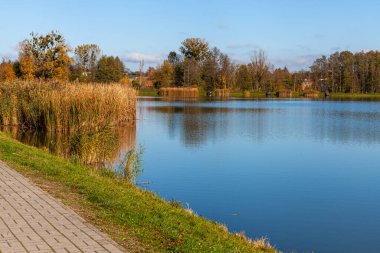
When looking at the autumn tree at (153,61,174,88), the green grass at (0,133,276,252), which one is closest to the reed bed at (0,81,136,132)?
the green grass at (0,133,276,252)

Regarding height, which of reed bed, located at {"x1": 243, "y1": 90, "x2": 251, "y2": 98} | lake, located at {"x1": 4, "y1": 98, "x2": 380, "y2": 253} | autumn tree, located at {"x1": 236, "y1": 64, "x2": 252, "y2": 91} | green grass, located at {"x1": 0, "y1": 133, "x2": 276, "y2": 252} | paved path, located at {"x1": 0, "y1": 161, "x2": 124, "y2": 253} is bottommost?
lake, located at {"x1": 4, "y1": 98, "x2": 380, "y2": 253}

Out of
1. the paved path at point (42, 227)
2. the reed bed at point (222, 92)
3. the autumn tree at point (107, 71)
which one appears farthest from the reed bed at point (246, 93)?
the paved path at point (42, 227)

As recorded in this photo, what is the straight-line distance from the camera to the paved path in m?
4.86

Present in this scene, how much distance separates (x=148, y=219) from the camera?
629 cm

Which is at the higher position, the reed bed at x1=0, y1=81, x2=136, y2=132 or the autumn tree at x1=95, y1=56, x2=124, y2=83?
the autumn tree at x1=95, y1=56, x2=124, y2=83

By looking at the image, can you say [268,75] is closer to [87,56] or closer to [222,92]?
[222,92]

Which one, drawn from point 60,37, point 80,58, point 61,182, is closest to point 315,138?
point 61,182

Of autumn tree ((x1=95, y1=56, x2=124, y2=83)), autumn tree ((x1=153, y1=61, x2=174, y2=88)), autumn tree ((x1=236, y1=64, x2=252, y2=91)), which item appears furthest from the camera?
autumn tree ((x1=236, y1=64, x2=252, y2=91))

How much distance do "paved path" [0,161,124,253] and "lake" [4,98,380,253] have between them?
135 inches

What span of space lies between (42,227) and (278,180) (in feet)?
26.7

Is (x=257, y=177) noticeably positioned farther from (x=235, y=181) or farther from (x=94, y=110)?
Answer: (x=94, y=110)

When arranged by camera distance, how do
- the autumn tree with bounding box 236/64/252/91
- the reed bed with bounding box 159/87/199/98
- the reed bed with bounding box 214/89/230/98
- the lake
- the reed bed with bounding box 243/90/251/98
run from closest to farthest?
the lake, the reed bed with bounding box 159/87/199/98, the reed bed with bounding box 243/90/251/98, the reed bed with bounding box 214/89/230/98, the autumn tree with bounding box 236/64/252/91

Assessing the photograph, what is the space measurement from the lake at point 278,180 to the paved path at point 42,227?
135 inches

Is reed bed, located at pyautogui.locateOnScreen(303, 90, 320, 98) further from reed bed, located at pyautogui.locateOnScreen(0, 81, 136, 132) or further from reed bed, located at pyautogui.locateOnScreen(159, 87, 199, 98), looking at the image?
reed bed, located at pyautogui.locateOnScreen(0, 81, 136, 132)
